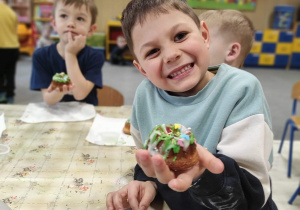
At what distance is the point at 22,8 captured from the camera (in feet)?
21.4

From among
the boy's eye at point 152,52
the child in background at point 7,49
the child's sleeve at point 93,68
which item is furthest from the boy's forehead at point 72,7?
the child in background at point 7,49

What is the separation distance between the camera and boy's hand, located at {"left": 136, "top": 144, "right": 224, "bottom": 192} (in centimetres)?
49

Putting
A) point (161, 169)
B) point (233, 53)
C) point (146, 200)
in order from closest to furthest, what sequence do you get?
point (161, 169) → point (146, 200) → point (233, 53)

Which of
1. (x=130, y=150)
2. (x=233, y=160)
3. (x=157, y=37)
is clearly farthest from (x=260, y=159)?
(x=130, y=150)

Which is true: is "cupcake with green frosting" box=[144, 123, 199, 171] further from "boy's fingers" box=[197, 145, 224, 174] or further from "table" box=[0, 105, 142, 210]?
"table" box=[0, 105, 142, 210]

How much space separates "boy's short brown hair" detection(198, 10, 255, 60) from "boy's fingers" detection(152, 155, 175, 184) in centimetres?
75

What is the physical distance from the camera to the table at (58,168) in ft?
2.56

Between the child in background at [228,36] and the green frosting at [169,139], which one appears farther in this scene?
the child in background at [228,36]

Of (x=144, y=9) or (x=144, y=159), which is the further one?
(x=144, y=9)

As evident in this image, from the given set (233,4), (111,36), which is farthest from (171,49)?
(233,4)

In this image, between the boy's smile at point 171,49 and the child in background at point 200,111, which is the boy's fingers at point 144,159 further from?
the boy's smile at point 171,49

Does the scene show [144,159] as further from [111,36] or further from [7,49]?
[111,36]

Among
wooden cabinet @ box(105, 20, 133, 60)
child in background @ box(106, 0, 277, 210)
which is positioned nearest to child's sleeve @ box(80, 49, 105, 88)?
child in background @ box(106, 0, 277, 210)

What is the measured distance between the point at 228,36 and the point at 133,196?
0.70m
